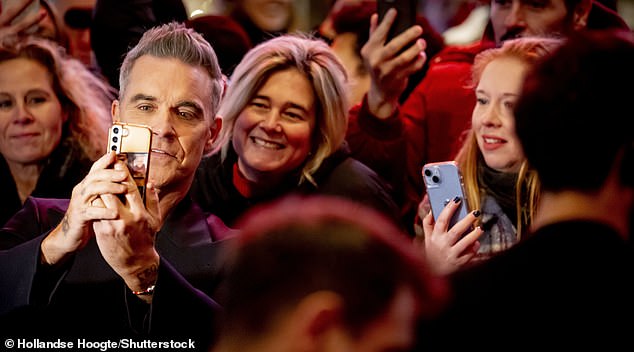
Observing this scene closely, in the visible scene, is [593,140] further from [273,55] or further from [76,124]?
[76,124]

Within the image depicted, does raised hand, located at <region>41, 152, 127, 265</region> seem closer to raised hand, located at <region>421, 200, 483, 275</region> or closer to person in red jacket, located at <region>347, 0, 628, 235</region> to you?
raised hand, located at <region>421, 200, 483, 275</region>

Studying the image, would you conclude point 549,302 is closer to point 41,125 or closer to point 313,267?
point 313,267

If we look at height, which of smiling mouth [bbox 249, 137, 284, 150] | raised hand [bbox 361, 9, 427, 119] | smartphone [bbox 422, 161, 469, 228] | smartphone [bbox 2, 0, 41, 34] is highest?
smartphone [bbox 2, 0, 41, 34]

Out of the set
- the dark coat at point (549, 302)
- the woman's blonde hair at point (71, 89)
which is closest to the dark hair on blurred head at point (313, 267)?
the dark coat at point (549, 302)

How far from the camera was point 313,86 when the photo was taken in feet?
10.4

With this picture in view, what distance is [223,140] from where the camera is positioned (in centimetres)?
318

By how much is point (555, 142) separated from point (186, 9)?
9.39 feet

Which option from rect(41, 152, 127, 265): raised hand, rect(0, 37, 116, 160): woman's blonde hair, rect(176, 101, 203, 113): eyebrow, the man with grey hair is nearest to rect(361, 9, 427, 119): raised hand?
the man with grey hair

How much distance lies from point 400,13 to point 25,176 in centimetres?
133

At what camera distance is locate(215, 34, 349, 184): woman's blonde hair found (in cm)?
313

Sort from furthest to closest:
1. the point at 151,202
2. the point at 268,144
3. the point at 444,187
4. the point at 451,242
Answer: the point at 268,144 < the point at 444,187 < the point at 451,242 < the point at 151,202

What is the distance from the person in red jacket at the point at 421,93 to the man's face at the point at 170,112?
0.71 metres

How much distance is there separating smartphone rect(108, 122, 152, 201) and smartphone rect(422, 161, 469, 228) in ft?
2.44

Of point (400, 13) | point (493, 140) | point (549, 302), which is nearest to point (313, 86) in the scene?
point (400, 13)
